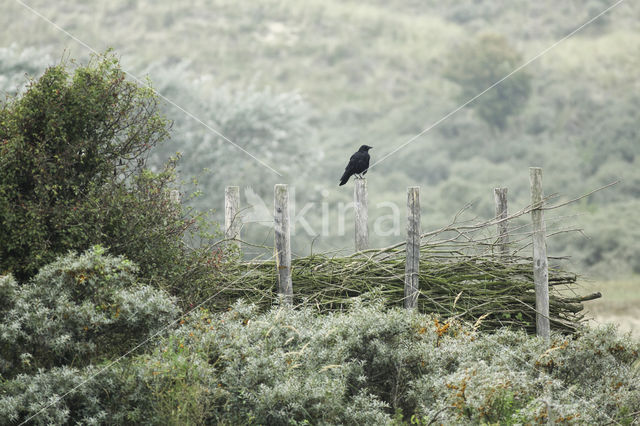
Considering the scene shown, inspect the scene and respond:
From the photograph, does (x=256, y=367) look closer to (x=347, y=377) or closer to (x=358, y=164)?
(x=347, y=377)

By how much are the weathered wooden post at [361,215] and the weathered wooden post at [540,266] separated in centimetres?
170

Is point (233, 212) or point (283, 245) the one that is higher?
point (233, 212)

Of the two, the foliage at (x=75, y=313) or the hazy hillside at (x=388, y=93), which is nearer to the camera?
the foliage at (x=75, y=313)

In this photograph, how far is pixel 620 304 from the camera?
1972 cm

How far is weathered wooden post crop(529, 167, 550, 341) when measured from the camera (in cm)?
689

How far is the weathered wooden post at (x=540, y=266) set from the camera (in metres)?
6.89

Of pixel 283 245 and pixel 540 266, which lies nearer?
pixel 283 245

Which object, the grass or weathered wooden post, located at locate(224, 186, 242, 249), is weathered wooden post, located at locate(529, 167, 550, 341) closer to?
weathered wooden post, located at locate(224, 186, 242, 249)

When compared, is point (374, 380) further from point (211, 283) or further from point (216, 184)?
point (216, 184)

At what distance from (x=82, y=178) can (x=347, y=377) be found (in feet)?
8.40

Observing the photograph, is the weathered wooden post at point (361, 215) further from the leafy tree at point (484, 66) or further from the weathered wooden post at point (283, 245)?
the leafy tree at point (484, 66)

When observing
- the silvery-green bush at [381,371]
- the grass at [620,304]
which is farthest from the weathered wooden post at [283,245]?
the grass at [620,304]

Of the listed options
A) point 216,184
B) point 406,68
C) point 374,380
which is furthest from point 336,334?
point 406,68

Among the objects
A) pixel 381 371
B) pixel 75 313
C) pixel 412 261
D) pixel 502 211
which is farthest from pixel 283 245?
pixel 502 211
